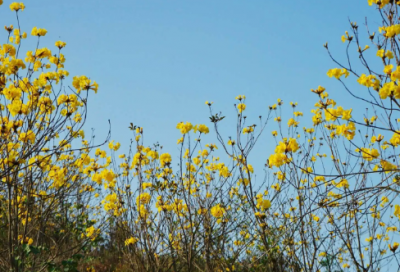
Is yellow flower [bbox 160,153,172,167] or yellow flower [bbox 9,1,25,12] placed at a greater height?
yellow flower [bbox 9,1,25,12]

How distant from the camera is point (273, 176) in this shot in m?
5.73

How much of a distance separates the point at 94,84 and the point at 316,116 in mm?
2819

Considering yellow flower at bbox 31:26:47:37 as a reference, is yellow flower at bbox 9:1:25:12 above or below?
above

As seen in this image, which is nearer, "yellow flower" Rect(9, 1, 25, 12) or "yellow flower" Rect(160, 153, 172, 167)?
"yellow flower" Rect(9, 1, 25, 12)

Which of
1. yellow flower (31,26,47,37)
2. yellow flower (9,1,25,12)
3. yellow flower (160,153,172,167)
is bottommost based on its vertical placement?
yellow flower (160,153,172,167)

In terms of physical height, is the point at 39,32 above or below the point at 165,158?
above

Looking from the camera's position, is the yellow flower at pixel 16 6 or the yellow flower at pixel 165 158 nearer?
the yellow flower at pixel 16 6

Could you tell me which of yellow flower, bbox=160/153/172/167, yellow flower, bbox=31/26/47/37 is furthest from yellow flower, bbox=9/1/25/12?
yellow flower, bbox=160/153/172/167

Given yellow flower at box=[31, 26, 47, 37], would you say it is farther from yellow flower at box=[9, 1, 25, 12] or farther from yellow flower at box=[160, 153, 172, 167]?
yellow flower at box=[160, 153, 172, 167]

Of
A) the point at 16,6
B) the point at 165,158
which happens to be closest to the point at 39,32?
the point at 16,6

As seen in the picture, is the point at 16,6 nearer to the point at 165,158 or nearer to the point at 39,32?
the point at 39,32

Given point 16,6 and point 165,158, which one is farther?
point 165,158

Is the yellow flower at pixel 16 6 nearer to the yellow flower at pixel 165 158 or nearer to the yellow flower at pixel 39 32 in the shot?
the yellow flower at pixel 39 32

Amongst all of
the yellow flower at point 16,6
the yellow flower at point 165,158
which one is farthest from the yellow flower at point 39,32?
the yellow flower at point 165,158
